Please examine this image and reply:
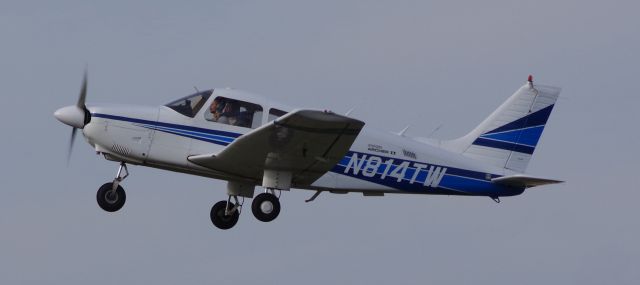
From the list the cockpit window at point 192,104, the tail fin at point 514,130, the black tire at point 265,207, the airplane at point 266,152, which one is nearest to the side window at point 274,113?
the airplane at point 266,152

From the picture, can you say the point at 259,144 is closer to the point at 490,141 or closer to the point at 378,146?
the point at 378,146

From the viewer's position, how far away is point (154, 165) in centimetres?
1972

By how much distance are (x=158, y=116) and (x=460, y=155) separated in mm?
5309

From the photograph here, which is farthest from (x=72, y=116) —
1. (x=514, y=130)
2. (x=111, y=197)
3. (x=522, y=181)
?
(x=514, y=130)

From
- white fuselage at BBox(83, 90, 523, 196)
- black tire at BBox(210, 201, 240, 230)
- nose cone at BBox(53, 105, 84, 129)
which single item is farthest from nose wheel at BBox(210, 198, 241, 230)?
nose cone at BBox(53, 105, 84, 129)

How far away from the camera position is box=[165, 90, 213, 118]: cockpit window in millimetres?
19594

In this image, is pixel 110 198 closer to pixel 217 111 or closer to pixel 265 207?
pixel 217 111

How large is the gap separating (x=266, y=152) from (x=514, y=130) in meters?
5.13

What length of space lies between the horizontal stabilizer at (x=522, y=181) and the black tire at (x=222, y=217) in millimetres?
4404

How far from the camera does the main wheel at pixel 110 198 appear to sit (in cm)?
1947

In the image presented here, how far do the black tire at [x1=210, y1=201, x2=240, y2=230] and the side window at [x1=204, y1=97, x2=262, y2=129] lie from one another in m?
1.99

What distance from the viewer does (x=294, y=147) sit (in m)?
19.1

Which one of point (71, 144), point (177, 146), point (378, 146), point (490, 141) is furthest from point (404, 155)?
point (71, 144)

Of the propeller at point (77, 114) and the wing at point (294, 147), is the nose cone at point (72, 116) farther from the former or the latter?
the wing at point (294, 147)
